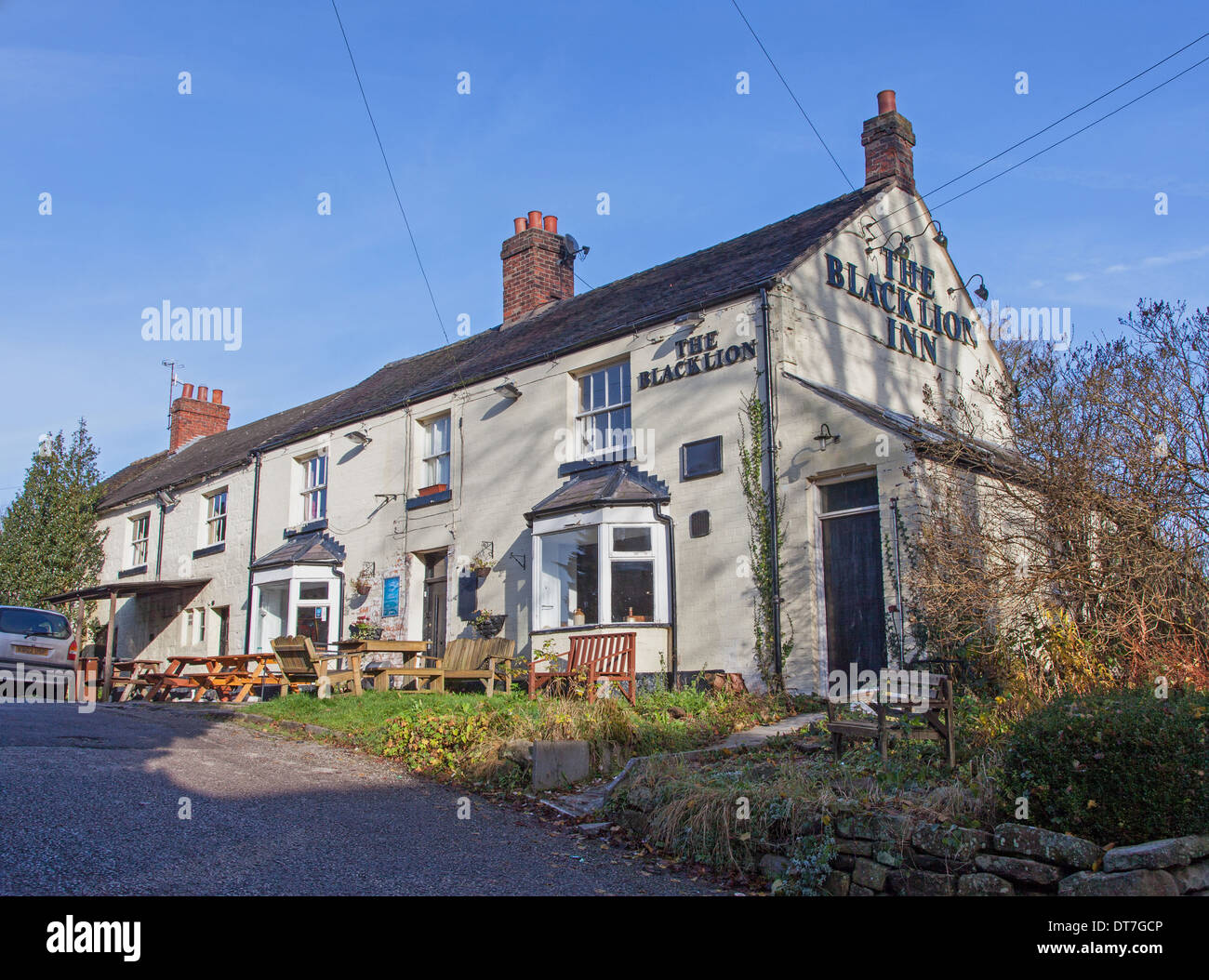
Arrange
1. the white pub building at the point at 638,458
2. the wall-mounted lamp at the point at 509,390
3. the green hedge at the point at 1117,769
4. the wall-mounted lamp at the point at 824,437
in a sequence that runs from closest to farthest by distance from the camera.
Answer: the green hedge at the point at 1117,769 < the wall-mounted lamp at the point at 824,437 < the white pub building at the point at 638,458 < the wall-mounted lamp at the point at 509,390

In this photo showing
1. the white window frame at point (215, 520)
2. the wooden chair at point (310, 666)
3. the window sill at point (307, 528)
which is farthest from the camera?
the white window frame at point (215, 520)

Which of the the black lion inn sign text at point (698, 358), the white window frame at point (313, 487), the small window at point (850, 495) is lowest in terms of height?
the small window at point (850, 495)

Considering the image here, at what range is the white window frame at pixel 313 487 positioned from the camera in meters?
19.8

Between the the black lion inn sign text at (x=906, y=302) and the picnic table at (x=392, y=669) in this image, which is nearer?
the picnic table at (x=392, y=669)

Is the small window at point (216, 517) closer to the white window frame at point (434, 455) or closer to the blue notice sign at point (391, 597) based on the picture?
the blue notice sign at point (391, 597)

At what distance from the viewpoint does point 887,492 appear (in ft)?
37.0

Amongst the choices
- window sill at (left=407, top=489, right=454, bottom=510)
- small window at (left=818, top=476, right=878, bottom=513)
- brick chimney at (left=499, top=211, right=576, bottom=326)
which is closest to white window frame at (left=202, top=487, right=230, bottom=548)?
window sill at (left=407, top=489, right=454, bottom=510)

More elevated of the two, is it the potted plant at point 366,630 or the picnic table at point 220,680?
the potted plant at point 366,630

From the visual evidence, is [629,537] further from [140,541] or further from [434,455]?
[140,541]

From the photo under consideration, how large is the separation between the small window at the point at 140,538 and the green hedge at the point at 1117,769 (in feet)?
79.6

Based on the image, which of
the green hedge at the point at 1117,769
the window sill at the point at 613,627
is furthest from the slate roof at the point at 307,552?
the green hedge at the point at 1117,769

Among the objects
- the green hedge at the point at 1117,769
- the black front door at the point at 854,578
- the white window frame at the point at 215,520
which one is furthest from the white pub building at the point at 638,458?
the green hedge at the point at 1117,769
